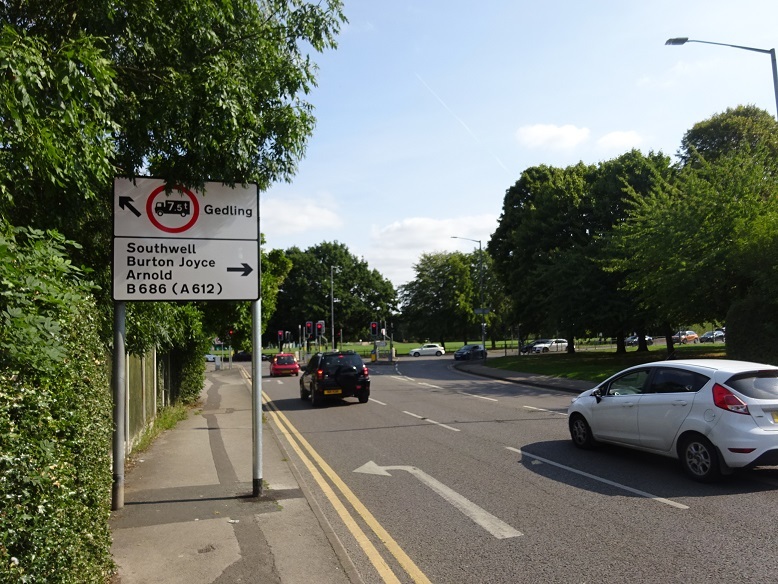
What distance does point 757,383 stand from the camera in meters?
8.21

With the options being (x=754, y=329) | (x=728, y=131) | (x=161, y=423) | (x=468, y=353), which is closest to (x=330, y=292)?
(x=468, y=353)

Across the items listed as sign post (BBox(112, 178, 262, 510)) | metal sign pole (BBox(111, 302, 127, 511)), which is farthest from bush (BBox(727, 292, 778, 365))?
metal sign pole (BBox(111, 302, 127, 511))

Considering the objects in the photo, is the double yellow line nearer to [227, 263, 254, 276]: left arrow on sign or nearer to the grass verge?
the grass verge

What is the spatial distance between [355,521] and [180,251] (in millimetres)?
3807

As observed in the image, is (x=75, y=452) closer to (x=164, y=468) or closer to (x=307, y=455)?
(x=164, y=468)

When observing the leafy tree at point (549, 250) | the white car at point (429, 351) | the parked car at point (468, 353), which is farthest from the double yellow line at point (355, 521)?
the white car at point (429, 351)

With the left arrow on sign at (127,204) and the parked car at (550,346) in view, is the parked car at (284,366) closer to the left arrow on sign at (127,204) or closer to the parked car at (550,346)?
the parked car at (550,346)

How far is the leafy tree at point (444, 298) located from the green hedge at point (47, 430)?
258ft

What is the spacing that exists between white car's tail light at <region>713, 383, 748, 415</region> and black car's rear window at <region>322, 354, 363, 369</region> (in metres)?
13.4

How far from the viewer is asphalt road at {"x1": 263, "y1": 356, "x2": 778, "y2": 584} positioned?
5.40m

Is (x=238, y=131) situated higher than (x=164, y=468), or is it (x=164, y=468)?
(x=238, y=131)

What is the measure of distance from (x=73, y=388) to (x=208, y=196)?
4.07 metres

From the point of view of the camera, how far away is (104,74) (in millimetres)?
5410

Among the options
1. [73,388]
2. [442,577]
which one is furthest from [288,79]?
[442,577]
